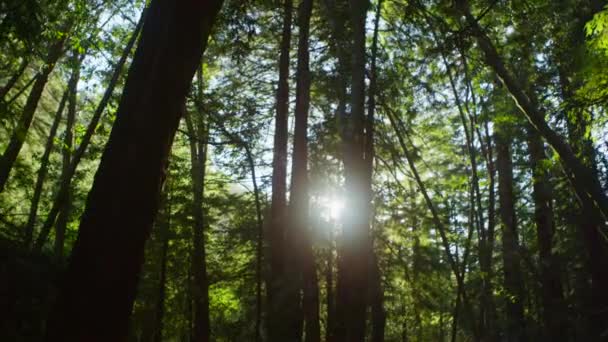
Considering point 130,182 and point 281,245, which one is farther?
point 281,245

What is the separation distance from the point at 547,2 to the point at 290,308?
23.4 feet

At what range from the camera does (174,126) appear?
2.70 m

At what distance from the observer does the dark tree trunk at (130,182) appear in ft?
7.58

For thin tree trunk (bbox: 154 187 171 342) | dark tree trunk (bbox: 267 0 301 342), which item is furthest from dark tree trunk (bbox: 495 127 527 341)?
thin tree trunk (bbox: 154 187 171 342)

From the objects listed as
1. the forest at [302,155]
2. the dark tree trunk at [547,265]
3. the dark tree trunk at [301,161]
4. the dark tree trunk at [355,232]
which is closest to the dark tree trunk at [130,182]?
the forest at [302,155]

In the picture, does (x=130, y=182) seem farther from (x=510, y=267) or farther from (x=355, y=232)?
(x=510, y=267)

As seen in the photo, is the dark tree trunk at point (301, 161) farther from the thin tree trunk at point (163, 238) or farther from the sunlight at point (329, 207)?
the sunlight at point (329, 207)

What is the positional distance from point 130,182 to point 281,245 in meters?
6.59

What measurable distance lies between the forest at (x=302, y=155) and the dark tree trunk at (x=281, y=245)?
4cm

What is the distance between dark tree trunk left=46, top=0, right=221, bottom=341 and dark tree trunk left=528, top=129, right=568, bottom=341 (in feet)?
28.5

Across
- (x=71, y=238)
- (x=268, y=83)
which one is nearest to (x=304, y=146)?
(x=268, y=83)

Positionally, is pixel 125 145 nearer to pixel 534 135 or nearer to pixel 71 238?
pixel 534 135

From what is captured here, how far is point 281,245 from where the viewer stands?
8867mm

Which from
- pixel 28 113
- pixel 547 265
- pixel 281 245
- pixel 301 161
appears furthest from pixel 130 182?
pixel 547 265
